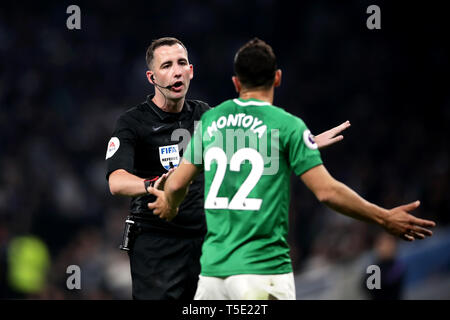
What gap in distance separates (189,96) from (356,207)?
9521 mm

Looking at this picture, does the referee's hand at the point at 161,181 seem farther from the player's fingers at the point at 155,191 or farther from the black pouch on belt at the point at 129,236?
the black pouch on belt at the point at 129,236

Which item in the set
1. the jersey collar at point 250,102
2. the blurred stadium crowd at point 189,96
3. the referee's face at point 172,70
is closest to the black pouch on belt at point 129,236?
the referee's face at point 172,70

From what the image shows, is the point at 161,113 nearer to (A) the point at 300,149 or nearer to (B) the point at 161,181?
(B) the point at 161,181

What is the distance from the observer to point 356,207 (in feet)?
12.5

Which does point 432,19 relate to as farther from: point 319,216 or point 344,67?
point 319,216

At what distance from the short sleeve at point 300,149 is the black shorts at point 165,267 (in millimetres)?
1741

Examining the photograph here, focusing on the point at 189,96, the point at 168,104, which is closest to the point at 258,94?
the point at 168,104

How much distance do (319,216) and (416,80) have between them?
368 cm

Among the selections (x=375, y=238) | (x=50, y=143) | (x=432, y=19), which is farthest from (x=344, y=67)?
(x=50, y=143)

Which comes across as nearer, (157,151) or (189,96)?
(157,151)

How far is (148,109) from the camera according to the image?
5.57m

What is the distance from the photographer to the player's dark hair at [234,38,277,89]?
3.97 m

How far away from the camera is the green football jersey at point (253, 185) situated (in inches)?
153

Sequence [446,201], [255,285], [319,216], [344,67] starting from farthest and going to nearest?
[344,67], [319,216], [446,201], [255,285]
